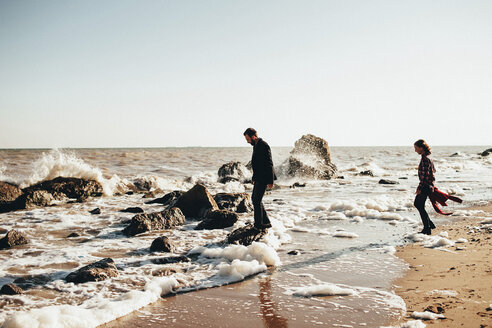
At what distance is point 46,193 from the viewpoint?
11289 mm

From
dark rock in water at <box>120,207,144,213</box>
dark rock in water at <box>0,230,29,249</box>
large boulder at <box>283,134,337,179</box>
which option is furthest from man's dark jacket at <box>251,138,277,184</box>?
large boulder at <box>283,134,337,179</box>

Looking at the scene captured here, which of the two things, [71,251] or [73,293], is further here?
[71,251]

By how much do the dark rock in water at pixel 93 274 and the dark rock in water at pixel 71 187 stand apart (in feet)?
27.4

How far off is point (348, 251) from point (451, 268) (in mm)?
1562

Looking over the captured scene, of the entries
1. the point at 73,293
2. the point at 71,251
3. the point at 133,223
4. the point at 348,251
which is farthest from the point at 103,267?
the point at 348,251

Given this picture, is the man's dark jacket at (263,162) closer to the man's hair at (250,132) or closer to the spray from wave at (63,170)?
the man's hair at (250,132)

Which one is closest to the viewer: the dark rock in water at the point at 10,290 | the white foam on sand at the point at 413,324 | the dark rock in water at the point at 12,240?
the white foam on sand at the point at 413,324

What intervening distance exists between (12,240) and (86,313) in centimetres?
373

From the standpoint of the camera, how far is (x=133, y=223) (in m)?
7.45

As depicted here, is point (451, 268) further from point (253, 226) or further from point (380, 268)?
point (253, 226)

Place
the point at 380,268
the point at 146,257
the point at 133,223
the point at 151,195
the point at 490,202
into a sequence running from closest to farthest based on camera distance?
the point at 380,268 < the point at 146,257 < the point at 133,223 < the point at 490,202 < the point at 151,195

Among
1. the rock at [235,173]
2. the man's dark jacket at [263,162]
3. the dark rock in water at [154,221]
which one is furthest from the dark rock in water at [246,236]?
the rock at [235,173]

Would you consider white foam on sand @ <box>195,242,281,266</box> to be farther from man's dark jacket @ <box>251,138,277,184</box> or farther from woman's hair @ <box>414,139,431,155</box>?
woman's hair @ <box>414,139,431,155</box>

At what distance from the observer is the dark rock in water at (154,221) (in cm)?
740
